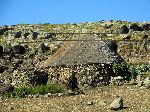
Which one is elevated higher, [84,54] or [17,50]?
[17,50]

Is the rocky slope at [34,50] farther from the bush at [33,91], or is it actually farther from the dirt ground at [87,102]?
the dirt ground at [87,102]

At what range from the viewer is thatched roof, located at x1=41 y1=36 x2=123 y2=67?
1720 inches

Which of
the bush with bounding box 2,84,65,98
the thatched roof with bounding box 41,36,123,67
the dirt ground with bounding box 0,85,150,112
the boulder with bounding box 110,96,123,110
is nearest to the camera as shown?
the boulder with bounding box 110,96,123,110

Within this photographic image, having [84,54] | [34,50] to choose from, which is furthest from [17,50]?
[84,54]

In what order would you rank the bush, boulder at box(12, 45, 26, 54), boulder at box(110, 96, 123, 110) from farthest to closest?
1. boulder at box(12, 45, 26, 54)
2. the bush
3. boulder at box(110, 96, 123, 110)

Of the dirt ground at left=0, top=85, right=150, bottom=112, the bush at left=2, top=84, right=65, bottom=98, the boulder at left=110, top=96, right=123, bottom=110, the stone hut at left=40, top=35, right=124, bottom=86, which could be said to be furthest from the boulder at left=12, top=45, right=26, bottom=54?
the boulder at left=110, top=96, right=123, bottom=110

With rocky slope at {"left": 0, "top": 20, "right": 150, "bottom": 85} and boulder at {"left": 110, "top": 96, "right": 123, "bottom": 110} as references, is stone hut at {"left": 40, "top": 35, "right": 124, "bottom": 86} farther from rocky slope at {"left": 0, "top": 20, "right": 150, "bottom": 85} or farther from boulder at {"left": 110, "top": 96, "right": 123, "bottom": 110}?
boulder at {"left": 110, "top": 96, "right": 123, "bottom": 110}

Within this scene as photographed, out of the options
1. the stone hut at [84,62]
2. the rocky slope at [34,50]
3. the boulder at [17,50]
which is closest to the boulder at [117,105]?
the stone hut at [84,62]

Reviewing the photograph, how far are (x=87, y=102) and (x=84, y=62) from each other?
482 inches

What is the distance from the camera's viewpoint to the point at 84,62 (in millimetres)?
43500

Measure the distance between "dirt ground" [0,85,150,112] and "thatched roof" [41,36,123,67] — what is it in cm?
710

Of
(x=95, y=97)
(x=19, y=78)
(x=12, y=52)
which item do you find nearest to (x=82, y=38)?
(x=19, y=78)

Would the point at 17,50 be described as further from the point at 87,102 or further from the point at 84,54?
the point at 87,102

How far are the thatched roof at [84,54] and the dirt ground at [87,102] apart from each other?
7.10 metres
